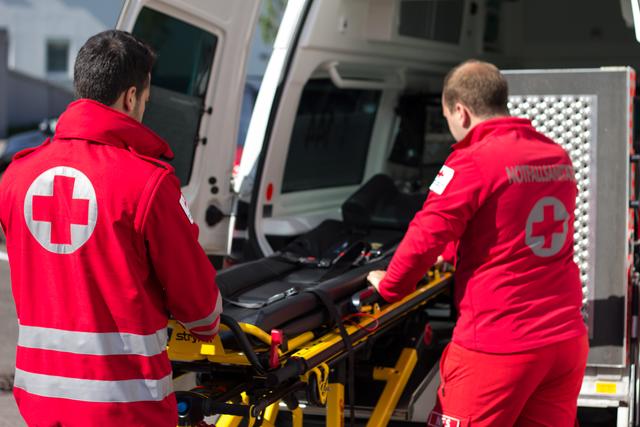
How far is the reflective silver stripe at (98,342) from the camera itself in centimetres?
229

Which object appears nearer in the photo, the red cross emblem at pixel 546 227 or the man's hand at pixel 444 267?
the red cross emblem at pixel 546 227

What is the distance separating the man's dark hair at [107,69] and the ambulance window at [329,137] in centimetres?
302

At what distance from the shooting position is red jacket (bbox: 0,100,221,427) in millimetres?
2258

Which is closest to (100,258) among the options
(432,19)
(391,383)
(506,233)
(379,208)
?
(506,233)

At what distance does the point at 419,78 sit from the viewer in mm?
6859

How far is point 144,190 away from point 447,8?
16.7 feet

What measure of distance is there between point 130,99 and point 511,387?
58.9 inches

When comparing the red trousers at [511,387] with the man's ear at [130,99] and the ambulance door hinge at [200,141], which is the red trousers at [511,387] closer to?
the man's ear at [130,99]

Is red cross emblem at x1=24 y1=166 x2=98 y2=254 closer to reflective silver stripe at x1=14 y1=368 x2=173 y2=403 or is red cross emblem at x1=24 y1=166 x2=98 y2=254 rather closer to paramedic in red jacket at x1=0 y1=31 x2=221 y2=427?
paramedic in red jacket at x1=0 y1=31 x2=221 y2=427

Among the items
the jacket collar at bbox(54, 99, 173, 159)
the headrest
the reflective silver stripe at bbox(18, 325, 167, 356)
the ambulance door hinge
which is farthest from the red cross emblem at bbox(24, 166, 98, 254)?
the headrest

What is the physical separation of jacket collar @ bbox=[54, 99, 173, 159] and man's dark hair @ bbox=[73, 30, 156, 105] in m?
0.03

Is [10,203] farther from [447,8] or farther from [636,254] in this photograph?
[447,8]

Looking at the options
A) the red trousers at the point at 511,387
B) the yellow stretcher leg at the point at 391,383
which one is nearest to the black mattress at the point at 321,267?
the yellow stretcher leg at the point at 391,383

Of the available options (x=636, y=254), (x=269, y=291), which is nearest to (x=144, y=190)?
(x=269, y=291)
